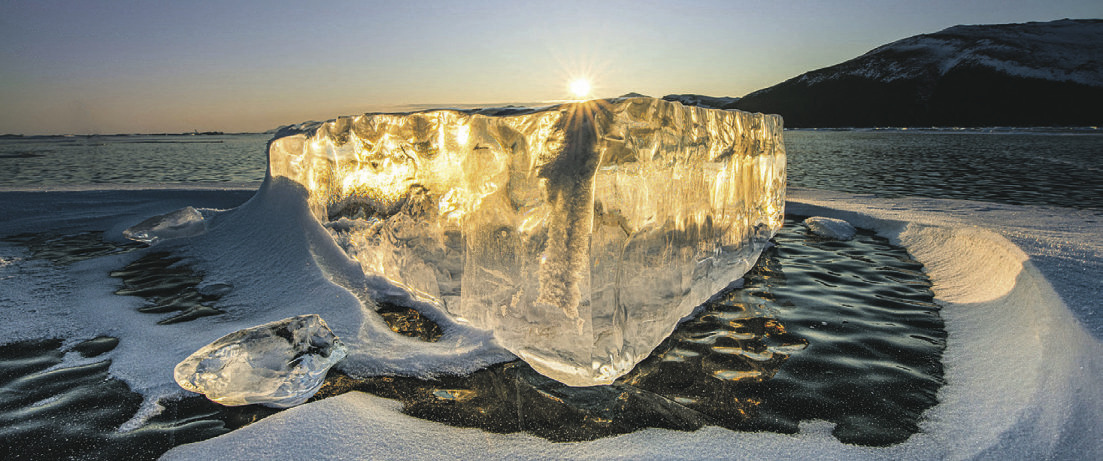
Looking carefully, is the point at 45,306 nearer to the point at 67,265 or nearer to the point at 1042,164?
the point at 67,265

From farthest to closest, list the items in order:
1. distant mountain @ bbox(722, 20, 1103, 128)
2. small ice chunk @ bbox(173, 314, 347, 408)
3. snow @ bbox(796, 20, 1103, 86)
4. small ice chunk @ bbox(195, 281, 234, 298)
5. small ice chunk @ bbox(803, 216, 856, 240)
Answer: snow @ bbox(796, 20, 1103, 86)
distant mountain @ bbox(722, 20, 1103, 128)
small ice chunk @ bbox(803, 216, 856, 240)
small ice chunk @ bbox(195, 281, 234, 298)
small ice chunk @ bbox(173, 314, 347, 408)

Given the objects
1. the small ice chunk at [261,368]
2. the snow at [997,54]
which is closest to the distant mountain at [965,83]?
the snow at [997,54]

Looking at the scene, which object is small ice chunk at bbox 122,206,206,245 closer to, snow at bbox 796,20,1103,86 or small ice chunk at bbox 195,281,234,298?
small ice chunk at bbox 195,281,234,298

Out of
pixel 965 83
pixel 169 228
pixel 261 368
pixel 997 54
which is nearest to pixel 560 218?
pixel 261 368

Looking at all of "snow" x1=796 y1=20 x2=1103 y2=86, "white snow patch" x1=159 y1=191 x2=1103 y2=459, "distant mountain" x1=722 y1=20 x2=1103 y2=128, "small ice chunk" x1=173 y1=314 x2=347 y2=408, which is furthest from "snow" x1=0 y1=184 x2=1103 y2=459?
"snow" x1=796 y1=20 x2=1103 y2=86

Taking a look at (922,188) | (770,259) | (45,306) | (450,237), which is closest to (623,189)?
(450,237)

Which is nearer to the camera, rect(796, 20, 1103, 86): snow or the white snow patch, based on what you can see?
the white snow patch
